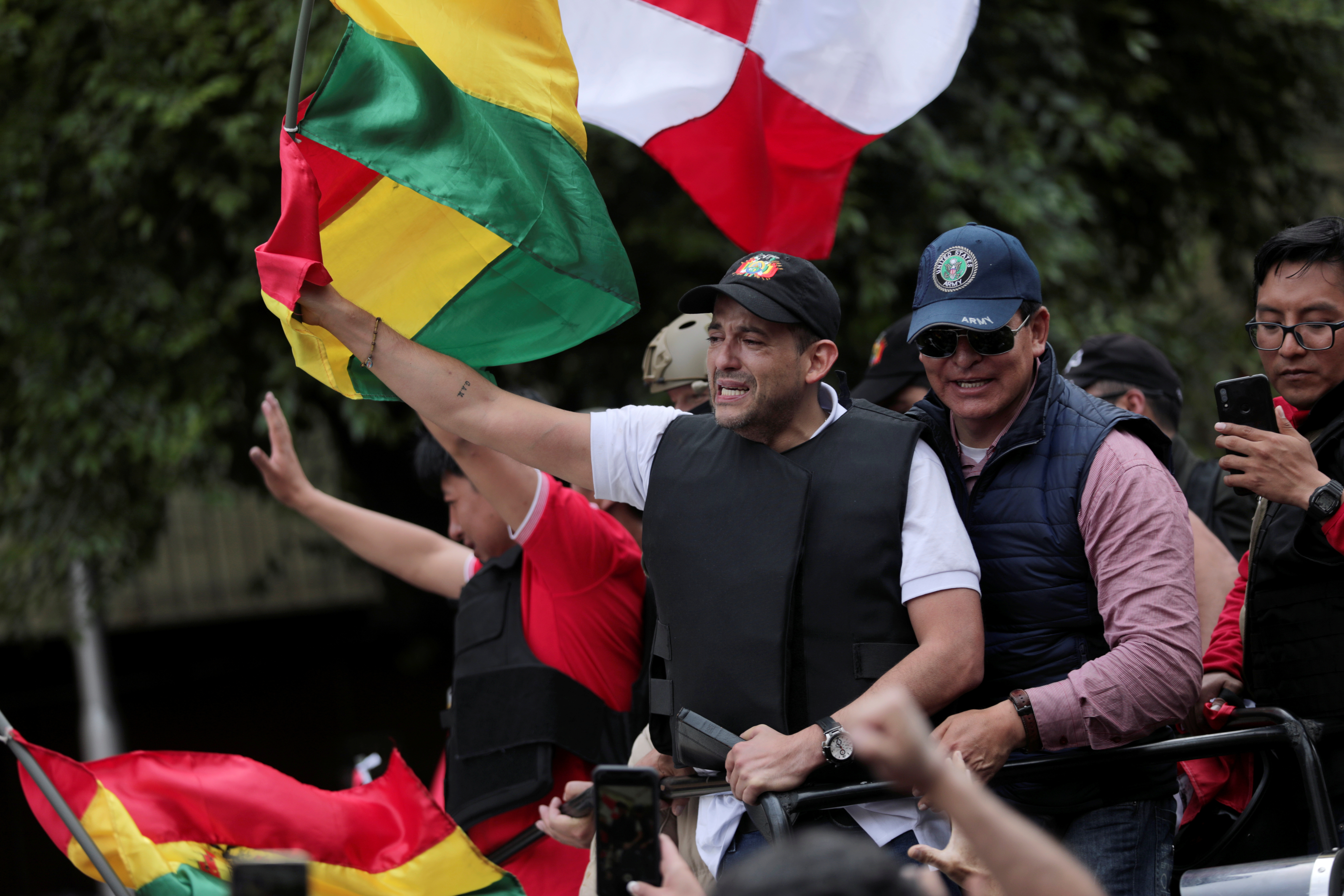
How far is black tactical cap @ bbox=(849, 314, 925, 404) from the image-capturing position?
13.4 feet

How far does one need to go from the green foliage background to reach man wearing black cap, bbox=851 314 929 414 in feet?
6.14

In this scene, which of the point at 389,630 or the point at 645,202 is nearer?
the point at 645,202

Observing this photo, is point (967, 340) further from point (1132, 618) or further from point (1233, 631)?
point (1233, 631)

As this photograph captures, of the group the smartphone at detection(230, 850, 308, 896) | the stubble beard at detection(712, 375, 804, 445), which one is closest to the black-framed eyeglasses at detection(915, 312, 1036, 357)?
the stubble beard at detection(712, 375, 804, 445)

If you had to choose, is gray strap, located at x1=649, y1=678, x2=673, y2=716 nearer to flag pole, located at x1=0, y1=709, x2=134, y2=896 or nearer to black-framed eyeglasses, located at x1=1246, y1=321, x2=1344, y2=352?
flag pole, located at x1=0, y1=709, x2=134, y2=896

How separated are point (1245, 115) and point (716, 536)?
252 inches

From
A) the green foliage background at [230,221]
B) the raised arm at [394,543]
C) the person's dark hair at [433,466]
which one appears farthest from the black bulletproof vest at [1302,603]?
the green foliage background at [230,221]

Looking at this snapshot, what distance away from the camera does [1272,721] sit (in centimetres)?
259

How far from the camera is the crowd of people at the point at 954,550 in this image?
7.98ft

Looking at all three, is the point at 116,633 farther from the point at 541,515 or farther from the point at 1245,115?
the point at 1245,115

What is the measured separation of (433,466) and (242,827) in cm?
122

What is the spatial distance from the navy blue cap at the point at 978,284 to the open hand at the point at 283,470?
2.22 meters

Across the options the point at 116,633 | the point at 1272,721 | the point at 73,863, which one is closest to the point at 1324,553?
the point at 1272,721

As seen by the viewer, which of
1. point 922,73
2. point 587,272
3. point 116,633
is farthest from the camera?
point 116,633
